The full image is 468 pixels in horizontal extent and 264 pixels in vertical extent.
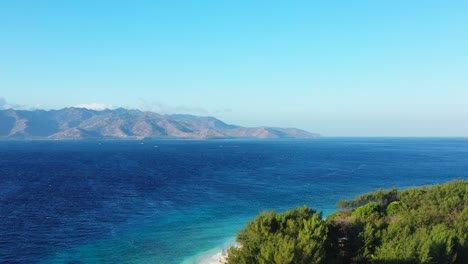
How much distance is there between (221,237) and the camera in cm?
5216

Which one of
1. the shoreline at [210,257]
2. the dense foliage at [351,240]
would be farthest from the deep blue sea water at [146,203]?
the dense foliage at [351,240]

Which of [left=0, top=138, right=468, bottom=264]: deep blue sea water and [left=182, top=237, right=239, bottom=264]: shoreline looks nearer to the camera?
[left=182, top=237, right=239, bottom=264]: shoreline

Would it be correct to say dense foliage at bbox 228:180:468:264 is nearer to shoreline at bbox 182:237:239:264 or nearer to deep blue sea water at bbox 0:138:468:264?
shoreline at bbox 182:237:239:264

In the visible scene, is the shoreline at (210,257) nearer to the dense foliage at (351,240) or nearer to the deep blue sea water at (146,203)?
the deep blue sea water at (146,203)

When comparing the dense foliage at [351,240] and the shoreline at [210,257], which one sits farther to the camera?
the shoreline at [210,257]

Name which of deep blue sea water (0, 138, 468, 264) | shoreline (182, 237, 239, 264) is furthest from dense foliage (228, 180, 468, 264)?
deep blue sea water (0, 138, 468, 264)

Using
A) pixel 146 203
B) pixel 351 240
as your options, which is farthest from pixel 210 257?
pixel 146 203

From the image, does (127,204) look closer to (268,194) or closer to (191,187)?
(191,187)

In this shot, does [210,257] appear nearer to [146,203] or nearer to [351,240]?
[351,240]

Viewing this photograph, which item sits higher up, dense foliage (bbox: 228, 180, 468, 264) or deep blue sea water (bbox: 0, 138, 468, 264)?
dense foliage (bbox: 228, 180, 468, 264)

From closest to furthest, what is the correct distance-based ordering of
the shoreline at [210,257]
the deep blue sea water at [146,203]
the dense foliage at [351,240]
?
1. the dense foliage at [351,240]
2. the shoreline at [210,257]
3. the deep blue sea water at [146,203]

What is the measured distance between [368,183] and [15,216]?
90.3 meters

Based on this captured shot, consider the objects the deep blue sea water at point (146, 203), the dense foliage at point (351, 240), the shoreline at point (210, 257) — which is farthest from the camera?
the deep blue sea water at point (146, 203)

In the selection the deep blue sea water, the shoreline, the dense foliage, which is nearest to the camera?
the dense foliage
